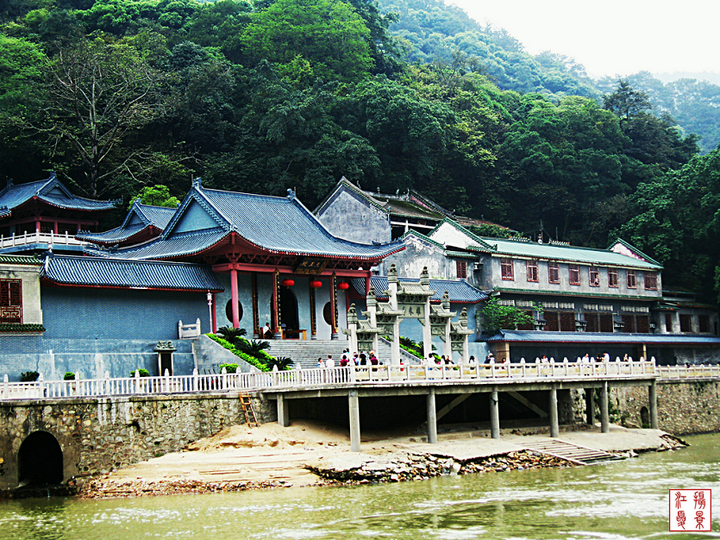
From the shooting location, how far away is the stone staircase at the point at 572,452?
107 ft

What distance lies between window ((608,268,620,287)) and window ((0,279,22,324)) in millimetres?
38563

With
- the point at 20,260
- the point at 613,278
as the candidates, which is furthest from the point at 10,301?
the point at 613,278

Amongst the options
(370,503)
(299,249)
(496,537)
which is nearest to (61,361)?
(299,249)

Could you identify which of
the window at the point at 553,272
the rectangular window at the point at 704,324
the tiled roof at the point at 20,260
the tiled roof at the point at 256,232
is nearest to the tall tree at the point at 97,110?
the tiled roof at the point at 256,232

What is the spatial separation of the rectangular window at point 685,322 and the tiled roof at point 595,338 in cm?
166

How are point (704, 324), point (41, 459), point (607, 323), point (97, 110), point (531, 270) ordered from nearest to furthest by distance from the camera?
point (41, 459) < point (531, 270) < point (607, 323) < point (704, 324) < point (97, 110)

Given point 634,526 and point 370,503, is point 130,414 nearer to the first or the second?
point 370,503

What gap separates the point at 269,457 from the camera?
28484mm

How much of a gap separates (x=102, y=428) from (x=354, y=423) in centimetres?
783

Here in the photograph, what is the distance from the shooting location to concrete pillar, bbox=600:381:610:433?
37875mm

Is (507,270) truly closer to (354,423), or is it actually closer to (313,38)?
(354,423)


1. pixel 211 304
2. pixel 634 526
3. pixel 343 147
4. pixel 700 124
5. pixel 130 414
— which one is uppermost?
pixel 700 124

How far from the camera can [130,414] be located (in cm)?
2869

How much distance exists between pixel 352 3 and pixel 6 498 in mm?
73759
